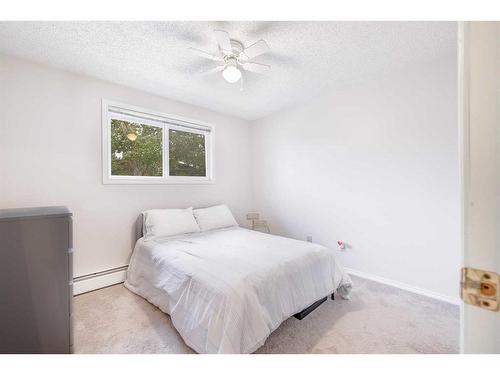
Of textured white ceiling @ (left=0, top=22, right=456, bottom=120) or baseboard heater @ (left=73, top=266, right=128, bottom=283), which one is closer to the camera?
textured white ceiling @ (left=0, top=22, right=456, bottom=120)

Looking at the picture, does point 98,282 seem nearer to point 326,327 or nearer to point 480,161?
point 326,327

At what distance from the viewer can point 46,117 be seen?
7.07 ft

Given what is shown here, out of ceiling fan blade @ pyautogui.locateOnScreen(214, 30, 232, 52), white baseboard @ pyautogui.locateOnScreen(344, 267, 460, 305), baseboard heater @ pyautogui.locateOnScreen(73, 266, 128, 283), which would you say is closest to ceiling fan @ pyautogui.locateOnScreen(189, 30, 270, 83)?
ceiling fan blade @ pyautogui.locateOnScreen(214, 30, 232, 52)

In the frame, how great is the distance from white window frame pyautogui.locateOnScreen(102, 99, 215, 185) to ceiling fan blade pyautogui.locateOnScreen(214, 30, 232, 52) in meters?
1.57

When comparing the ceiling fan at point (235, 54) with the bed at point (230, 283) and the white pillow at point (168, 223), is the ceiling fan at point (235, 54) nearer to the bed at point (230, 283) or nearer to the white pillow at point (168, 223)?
the bed at point (230, 283)

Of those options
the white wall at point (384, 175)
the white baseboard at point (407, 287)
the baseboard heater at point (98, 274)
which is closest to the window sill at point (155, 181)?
the baseboard heater at point (98, 274)

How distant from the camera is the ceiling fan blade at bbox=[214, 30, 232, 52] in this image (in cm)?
151

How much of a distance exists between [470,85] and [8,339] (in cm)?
236

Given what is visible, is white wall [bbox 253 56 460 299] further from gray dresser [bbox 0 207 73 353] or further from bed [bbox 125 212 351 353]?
gray dresser [bbox 0 207 73 353]

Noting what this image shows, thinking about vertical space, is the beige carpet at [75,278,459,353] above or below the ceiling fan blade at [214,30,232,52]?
below

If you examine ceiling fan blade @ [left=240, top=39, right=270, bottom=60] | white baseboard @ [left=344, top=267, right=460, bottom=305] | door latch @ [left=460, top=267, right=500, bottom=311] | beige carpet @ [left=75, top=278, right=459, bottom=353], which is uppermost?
ceiling fan blade @ [left=240, top=39, right=270, bottom=60]

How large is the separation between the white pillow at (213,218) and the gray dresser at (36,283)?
5.17 feet

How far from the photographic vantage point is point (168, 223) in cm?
262
